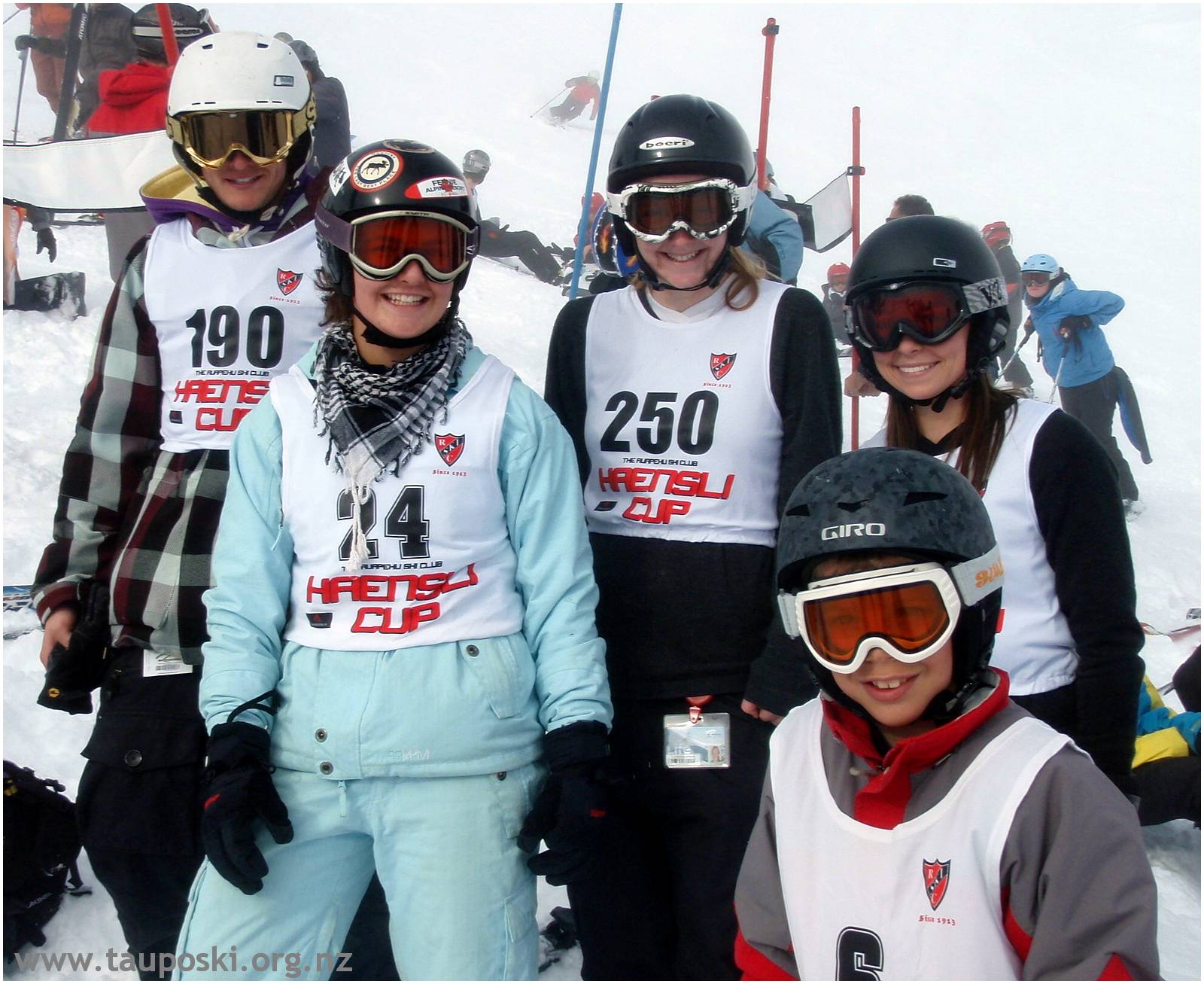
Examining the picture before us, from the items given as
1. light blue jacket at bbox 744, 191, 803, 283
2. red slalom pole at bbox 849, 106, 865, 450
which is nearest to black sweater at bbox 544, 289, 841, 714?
light blue jacket at bbox 744, 191, 803, 283

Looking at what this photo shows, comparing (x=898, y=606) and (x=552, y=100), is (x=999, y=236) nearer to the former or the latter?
(x=898, y=606)

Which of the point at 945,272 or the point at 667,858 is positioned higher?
the point at 945,272

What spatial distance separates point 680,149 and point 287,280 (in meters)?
1.08

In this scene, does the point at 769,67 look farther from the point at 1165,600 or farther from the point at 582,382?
the point at 582,382

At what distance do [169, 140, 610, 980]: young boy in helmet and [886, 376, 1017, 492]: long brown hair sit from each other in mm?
868

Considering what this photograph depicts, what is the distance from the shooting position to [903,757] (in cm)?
183

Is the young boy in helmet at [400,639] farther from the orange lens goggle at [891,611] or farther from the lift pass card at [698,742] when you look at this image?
the orange lens goggle at [891,611]

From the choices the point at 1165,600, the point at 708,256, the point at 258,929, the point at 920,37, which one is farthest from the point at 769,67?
the point at 920,37

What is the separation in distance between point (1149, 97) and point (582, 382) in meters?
38.3

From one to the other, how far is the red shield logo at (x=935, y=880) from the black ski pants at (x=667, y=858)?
774mm

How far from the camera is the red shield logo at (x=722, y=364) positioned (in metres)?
2.66

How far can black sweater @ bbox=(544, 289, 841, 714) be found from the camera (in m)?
2.57

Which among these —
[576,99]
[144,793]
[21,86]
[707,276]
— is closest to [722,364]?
[707,276]

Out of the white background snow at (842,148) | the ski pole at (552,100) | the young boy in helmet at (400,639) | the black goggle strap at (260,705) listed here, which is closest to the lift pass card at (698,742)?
the young boy in helmet at (400,639)
